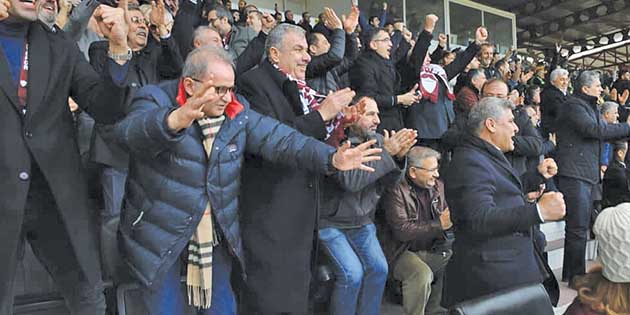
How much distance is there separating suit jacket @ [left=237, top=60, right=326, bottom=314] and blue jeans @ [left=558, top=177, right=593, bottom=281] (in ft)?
7.90

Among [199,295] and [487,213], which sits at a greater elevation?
[487,213]

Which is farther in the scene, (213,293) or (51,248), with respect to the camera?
(213,293)

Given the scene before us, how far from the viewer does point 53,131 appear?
1.82 metres

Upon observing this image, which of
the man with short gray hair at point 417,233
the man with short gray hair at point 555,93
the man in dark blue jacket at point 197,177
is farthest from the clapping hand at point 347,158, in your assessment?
the man with short gray hair at point 555,93

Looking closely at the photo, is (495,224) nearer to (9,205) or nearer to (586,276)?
(586,276)

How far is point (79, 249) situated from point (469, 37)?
12.7 m

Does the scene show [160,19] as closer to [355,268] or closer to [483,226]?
[355,268]

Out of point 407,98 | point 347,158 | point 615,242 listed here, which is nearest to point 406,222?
point 347,158

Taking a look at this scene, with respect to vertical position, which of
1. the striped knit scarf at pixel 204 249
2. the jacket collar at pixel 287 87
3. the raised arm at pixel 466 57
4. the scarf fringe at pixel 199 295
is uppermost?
the raised arm at pixel 466 57

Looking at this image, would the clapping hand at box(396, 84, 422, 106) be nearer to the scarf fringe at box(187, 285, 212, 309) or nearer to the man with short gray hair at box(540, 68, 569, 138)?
the man with short gray hair at box(540, 68, 569, 138)

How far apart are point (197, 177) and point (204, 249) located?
26cm

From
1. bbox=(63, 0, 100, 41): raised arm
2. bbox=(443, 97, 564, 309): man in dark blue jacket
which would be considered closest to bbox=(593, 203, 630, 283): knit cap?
bbox=(443, 97, 564, 309): man in dark blue jacket

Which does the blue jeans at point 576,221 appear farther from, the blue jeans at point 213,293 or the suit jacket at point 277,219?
the blue jeans at point 213,293

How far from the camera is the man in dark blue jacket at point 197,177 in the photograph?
1921 mm
